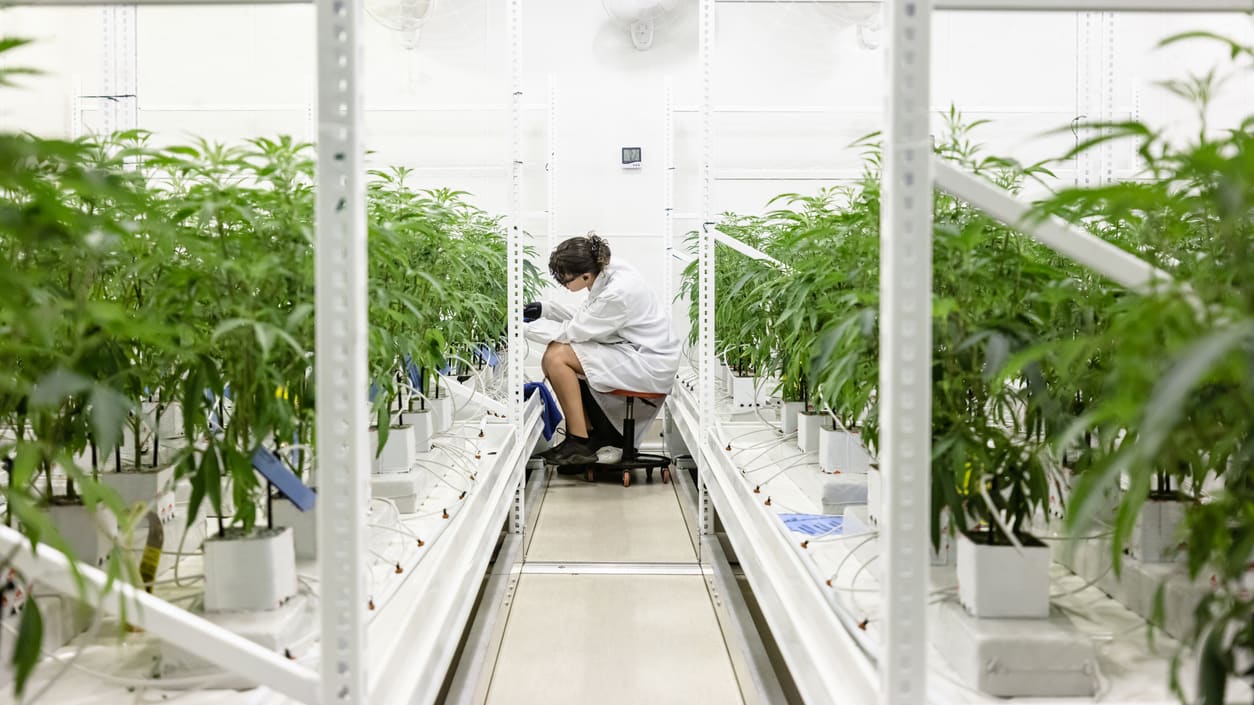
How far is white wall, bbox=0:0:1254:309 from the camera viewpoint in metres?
3.71

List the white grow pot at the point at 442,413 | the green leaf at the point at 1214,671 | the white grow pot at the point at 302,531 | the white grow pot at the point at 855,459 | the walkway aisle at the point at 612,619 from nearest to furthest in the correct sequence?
the green leaf at the point at 1214,671 → the white grow pot at the point at 302,531 → the walkway aisle at the point at 612,619 → the white grow pot at the point at 855,459 → the white grow pot at the point at 442,413

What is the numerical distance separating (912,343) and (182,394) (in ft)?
3.17

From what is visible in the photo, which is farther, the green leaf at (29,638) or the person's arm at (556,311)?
the person's arm at (556,311)

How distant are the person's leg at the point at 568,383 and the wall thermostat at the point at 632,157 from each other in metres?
1.47

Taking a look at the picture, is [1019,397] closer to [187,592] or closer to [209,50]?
Answer: [187,592]

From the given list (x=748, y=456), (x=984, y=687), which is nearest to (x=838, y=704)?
(x=984, y=687)

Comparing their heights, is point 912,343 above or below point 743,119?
below

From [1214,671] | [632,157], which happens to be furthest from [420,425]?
[632,157]

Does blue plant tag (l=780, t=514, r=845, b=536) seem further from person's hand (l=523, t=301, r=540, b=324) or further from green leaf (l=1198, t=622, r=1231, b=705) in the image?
person's hand (l=523, t=301, r=540, b=324)

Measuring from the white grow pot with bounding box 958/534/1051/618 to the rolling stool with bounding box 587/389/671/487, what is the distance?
271 centimetres

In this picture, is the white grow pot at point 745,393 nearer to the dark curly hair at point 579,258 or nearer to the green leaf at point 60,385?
the dark curly hair at point 579,258

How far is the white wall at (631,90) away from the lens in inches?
146

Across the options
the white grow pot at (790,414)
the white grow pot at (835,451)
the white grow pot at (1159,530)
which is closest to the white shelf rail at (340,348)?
the white grow pot at (1159,530)

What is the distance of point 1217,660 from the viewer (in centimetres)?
69
